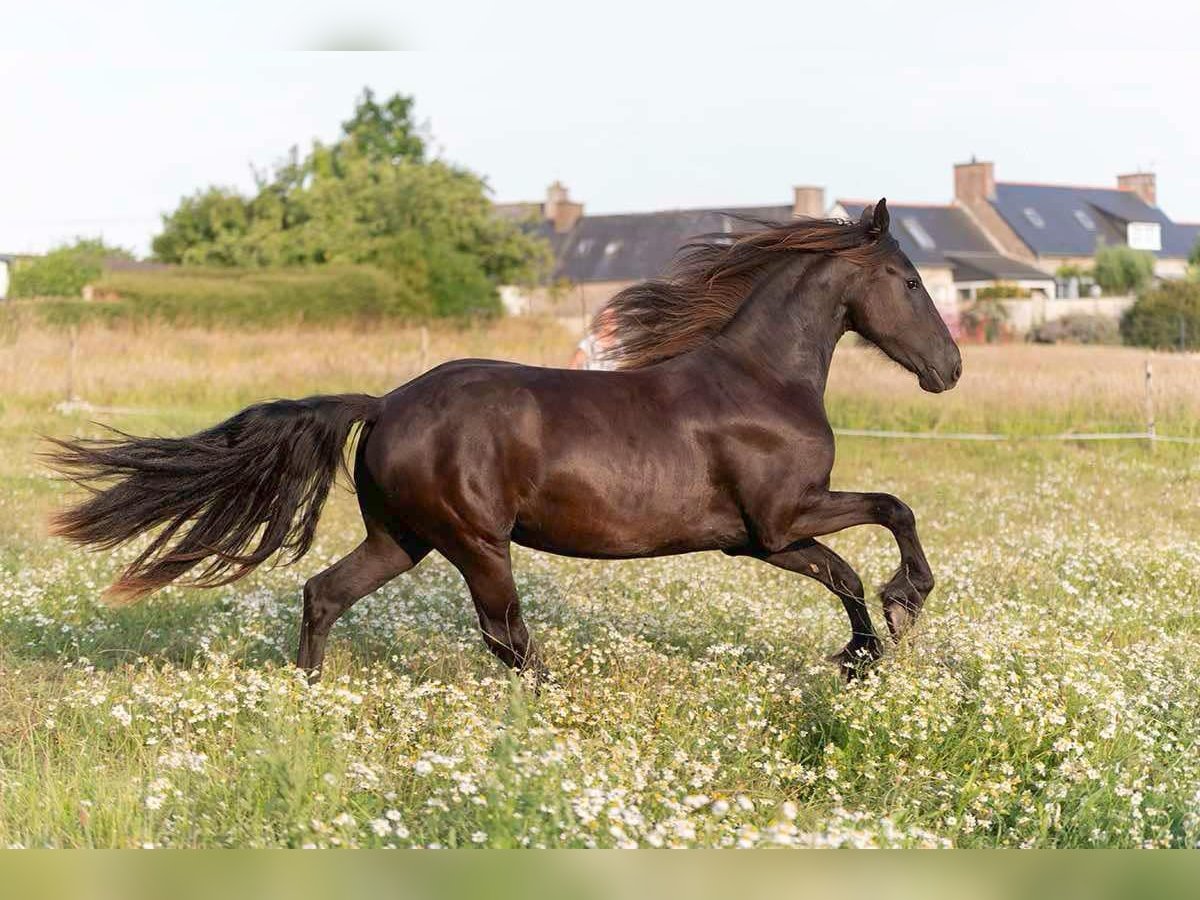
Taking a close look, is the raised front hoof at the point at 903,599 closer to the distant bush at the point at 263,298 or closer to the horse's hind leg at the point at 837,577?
the horse's hind leg at the point at 837,577

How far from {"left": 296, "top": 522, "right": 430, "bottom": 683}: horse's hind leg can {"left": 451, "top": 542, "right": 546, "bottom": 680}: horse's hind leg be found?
0.29 meters

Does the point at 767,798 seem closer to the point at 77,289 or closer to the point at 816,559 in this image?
the point at 816,559

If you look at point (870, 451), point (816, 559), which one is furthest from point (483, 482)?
point (870, 451)

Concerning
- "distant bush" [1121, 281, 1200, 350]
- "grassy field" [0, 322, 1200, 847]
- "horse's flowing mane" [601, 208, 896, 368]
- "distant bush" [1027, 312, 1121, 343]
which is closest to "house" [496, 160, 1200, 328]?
"distant bush" [1027, 312, 1121, 343]

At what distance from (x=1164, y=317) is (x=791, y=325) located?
2998 cm

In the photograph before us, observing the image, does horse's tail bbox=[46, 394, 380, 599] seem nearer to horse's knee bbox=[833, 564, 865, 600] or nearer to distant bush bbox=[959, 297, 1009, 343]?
horse's knee bbox=[833, 564, 865, 600]

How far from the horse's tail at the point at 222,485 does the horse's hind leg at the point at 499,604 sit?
75 centimetres

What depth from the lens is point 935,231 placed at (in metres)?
61.4

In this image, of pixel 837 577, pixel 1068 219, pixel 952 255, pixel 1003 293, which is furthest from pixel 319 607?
pixel 1068 219

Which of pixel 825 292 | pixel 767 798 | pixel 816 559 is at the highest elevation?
pixel 825 292

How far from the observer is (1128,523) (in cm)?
1159

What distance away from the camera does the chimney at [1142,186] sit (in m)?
64.0

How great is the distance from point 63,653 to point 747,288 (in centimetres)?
379

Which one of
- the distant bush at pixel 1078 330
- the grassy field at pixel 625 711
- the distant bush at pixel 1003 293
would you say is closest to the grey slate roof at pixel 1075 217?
the distant bush at pixel 1003 293
